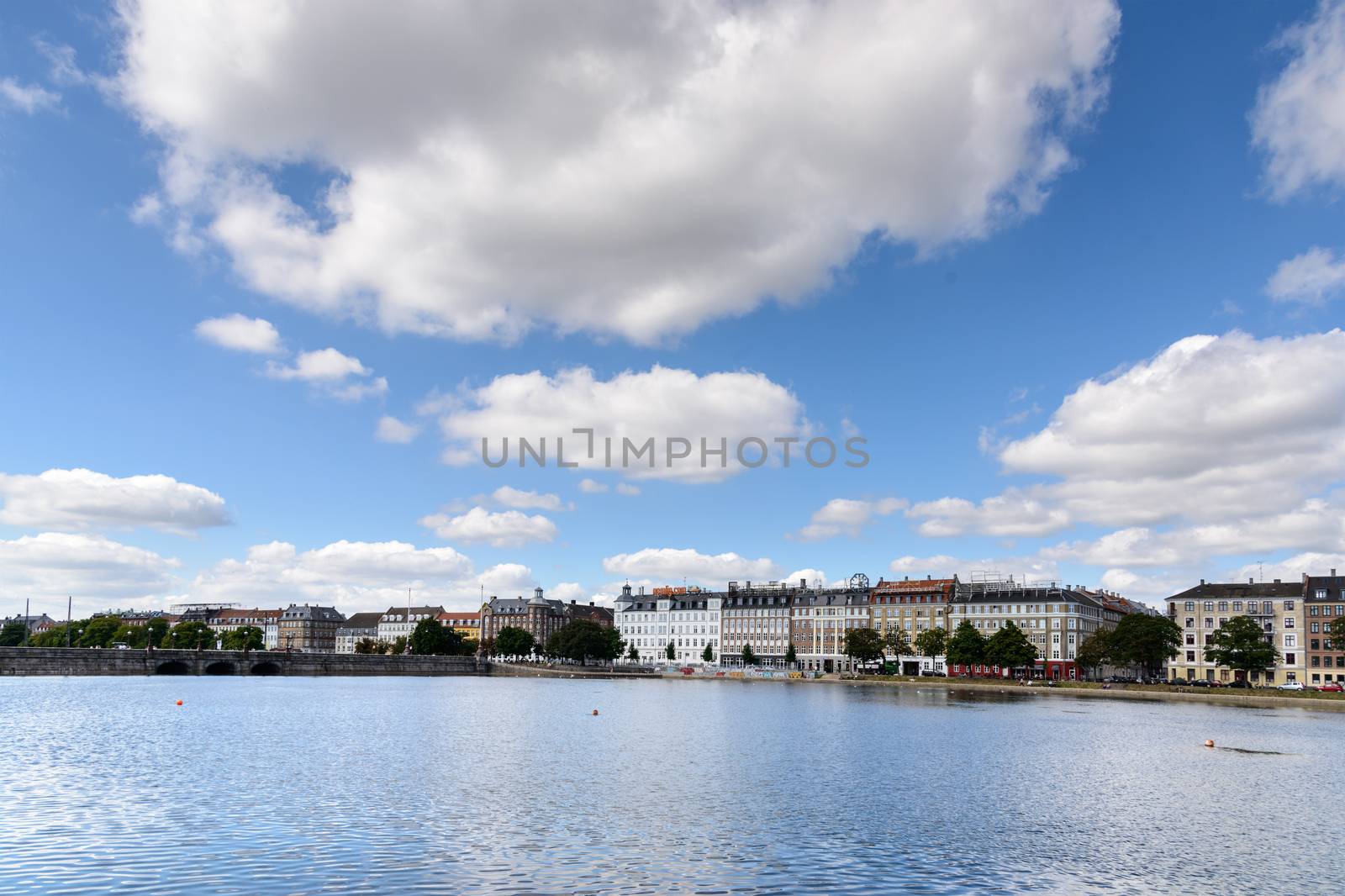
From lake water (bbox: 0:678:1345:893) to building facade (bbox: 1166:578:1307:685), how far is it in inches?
3970

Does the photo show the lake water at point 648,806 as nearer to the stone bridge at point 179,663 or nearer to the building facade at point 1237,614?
the stone bridge at point 179,663

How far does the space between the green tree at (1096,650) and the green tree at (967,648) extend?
14807 millimetres

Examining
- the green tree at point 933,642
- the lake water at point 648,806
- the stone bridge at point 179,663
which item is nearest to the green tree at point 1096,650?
the green tree at point 933,642

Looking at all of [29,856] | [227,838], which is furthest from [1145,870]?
[29,856]

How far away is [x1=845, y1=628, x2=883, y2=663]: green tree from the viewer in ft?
596

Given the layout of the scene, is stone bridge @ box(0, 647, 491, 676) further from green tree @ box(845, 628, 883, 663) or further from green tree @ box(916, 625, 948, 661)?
green tree @ box(916, 625, 948, 661)

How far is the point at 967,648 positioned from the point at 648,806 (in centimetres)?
13140

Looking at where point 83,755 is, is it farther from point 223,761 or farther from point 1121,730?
point 1121,730

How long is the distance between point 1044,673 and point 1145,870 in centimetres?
15615

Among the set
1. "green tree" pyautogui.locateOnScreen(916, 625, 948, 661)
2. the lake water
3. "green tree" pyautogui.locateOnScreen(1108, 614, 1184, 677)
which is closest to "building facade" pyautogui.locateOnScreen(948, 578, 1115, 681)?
"green tree" pyautogui.locateOnScreen(916, 625, 948, 661)

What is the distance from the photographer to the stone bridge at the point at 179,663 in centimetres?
14612

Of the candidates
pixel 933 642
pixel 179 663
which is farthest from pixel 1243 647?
pixel 179 663

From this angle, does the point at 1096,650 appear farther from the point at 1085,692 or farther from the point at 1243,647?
the point at 1243,647

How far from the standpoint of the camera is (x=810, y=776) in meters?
47.5
